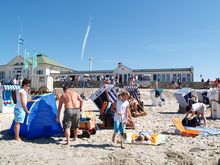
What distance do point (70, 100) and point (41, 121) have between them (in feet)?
3.86

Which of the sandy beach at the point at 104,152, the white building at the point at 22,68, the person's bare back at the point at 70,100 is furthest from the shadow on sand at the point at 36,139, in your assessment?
the white building at the point at 22,68

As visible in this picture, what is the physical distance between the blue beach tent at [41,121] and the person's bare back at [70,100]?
0.88 meters

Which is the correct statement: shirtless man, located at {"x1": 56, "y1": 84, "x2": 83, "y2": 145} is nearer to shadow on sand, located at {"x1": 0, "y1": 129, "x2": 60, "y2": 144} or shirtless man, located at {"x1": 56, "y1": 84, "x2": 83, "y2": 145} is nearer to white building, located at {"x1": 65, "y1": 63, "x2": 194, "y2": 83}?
shadow on sand, located at {"x1": 0, "y1": 129, "x2": 60, "y2": 144}

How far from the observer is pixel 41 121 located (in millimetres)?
6809

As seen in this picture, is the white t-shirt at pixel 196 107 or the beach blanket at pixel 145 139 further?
the white t-shirt at pixel 196 107

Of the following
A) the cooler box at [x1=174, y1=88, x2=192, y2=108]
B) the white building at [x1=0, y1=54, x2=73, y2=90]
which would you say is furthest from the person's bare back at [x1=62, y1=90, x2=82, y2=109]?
the white building at [x1=0, y1=54, x2=73, y2=90]

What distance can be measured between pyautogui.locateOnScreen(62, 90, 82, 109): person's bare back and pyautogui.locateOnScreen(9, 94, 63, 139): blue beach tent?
882mm

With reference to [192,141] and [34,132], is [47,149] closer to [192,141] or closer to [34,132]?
[34,132]

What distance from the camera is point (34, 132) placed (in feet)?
22.0

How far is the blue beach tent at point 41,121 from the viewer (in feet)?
21.9

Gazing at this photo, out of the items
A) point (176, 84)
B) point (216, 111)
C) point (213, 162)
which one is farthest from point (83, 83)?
point (213, 162)

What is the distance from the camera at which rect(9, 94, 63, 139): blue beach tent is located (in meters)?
6.68

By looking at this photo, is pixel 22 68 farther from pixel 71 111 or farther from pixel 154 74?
pixel 71 111

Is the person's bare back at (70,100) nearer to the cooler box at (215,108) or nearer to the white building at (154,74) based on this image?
the cooler box at (215,108)
